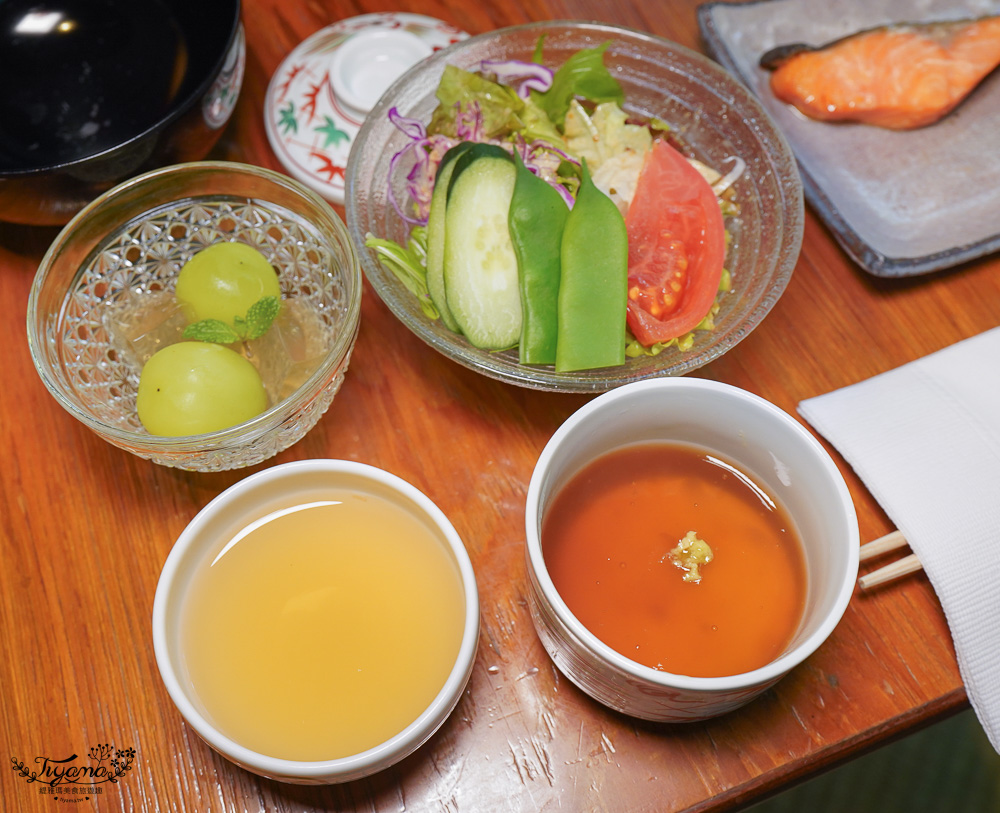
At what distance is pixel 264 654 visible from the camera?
77 centimetres

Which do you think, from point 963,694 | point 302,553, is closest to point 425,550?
point 302,553

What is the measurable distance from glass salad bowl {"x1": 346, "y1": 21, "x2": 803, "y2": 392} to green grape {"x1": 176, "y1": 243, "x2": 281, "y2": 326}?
138 millimetres

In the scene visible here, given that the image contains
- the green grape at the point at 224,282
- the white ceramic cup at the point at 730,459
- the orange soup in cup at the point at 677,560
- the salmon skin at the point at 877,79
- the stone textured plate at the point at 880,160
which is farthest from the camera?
the salmon skin at the point at 877,79

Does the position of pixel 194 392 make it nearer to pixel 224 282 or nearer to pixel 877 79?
pixel 224 282

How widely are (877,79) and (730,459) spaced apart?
0.87 m

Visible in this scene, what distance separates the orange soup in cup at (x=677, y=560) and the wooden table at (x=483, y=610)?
152mm

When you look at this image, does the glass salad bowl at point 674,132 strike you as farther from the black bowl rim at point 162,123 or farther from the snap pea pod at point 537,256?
the black bowl rim at point 162,123

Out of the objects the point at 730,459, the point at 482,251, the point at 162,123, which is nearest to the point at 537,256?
the point at 482,251

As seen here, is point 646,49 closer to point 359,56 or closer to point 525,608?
point 359,56

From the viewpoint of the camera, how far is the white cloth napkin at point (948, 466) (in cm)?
88

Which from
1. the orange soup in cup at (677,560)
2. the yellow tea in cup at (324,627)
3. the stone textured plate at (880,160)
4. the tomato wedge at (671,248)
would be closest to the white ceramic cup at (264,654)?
the yellow tea in cup at (324,627)

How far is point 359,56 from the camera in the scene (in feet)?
4.23

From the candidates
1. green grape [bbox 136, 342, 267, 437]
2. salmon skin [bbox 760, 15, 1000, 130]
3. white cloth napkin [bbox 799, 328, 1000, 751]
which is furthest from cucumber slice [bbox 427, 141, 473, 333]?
salmon skin [bbox 760, 15, 1000, 130]

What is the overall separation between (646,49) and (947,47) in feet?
2.00
